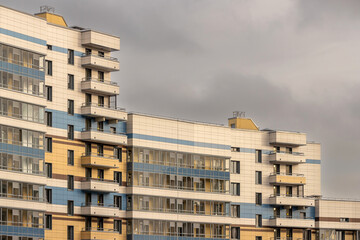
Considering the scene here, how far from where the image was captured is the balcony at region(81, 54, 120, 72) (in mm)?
108188

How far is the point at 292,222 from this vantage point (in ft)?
432

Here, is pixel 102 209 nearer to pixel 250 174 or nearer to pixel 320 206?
pixel 250 174

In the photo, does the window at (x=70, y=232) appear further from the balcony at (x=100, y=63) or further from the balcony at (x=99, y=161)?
the balcony at (x=100, y=63)

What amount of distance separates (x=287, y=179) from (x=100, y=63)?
37.8 meters

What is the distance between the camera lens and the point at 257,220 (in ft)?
427

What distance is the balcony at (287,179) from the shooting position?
131 m

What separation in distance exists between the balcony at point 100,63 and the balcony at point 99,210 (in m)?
17.0

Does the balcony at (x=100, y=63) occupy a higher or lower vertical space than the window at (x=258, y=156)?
higher

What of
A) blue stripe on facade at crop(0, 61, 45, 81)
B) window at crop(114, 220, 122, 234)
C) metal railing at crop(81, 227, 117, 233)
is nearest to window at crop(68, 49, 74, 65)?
blue stripe on facade at crop(0, 61, 45, 81)

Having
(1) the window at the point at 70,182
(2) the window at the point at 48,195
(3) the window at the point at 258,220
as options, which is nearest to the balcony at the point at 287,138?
(3) the window at the point at 258,220

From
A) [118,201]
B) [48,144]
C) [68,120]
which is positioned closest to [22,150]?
[48,144]

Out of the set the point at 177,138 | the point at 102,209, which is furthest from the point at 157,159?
the point at 102,209

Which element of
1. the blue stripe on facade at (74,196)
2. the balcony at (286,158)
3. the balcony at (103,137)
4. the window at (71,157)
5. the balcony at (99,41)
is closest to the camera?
the blue stripe on facade at (74,196)

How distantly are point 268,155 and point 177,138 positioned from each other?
19153 millimetres
